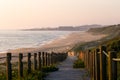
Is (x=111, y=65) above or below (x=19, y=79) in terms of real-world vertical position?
above

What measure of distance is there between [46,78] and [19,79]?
5.70 ft

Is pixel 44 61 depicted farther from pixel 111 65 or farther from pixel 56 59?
pixel 111 65

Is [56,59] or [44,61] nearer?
[44,61]

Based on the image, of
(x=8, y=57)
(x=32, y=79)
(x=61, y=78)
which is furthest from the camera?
(x=61, y=78)

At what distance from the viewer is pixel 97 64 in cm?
1288

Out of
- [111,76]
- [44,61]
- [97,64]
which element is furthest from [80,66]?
[111,76]

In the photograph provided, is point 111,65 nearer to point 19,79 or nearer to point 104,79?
point 104,79

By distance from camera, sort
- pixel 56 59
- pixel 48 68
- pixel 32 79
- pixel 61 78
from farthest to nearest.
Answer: pixel 56 59
pixel 48 68
pixel 61 78
pixel 32 79

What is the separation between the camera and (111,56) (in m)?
9.31

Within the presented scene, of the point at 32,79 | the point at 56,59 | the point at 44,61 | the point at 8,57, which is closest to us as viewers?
the point at 8,57

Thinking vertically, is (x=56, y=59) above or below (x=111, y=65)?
below

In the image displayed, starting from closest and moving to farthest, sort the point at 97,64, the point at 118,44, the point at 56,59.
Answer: the point at 97,64
the point at 118,44
the point at 56,59

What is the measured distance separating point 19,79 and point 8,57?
1595 millimetres

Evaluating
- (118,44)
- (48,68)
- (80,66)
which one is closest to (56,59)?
(118,44)
